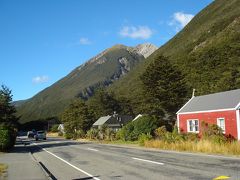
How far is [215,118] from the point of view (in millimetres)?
34781

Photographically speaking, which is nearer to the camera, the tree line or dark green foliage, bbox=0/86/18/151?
dark green foliage, bbox=0/86/18/151

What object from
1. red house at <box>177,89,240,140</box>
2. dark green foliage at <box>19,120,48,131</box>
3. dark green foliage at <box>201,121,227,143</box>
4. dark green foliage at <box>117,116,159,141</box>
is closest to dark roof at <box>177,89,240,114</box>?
red house at <box>177,89,240,140</box>

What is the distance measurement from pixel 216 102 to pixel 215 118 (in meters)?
2.27

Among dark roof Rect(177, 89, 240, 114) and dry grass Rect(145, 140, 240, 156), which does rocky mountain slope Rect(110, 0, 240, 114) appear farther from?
dry grass Rect(145, 140, 240, 156)

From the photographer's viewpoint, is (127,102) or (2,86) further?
(127,102)

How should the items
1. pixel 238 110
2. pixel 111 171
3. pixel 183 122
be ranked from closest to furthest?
pixel 111 171 < pixel 238 110 < pixel 183 122

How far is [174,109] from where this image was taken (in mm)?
64000

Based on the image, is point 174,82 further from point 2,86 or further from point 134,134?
point 2,86

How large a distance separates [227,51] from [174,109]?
41.1 m

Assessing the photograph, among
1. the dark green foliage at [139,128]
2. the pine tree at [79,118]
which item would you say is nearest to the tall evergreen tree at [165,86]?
the pine tree at [79,118]

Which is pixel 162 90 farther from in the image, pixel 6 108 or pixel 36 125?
pixel 36 125

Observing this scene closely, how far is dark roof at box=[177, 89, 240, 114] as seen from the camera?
110ft

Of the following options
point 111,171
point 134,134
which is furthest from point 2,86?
point 111,171

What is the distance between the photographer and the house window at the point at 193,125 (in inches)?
1502
